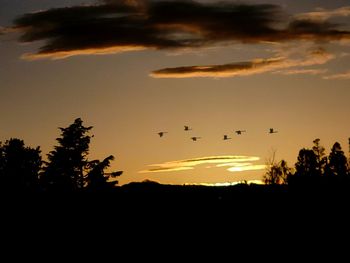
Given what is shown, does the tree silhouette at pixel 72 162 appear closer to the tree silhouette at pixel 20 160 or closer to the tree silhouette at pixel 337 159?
the tree silhouette at pixel 20 160

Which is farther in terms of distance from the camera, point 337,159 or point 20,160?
point 337,159

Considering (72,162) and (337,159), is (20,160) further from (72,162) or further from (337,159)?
(337,159)

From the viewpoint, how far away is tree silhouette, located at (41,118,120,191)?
61.9 meters

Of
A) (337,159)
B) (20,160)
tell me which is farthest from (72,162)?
(337,159)

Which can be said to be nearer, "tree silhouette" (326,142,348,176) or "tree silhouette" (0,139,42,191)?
"tree silhouette" (0,139,42,191)

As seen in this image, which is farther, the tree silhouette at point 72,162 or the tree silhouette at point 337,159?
the tree silhouette at point 337,159

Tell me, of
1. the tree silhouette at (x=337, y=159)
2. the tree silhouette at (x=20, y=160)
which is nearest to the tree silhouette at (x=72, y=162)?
the tree silhouette at (x=20, y=160)

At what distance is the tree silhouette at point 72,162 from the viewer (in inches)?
2436

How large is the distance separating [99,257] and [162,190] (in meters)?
6.32

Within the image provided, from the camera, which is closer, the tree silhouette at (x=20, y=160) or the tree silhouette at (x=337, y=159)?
the tree silhouette at (x=20, y=160)

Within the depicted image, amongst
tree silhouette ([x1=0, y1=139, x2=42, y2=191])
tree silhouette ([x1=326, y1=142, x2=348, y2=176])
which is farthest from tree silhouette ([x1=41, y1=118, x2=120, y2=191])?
tree silhouette ([x1=326, y1=142, x2=348, y2=176])

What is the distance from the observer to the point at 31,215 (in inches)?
1060

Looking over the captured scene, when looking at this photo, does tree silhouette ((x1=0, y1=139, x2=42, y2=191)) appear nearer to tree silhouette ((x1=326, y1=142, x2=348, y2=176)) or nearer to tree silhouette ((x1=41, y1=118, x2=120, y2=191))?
tree silhouette ((x1=41, y1=118, x2=120, y2=191))

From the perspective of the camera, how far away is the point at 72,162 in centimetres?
6341
